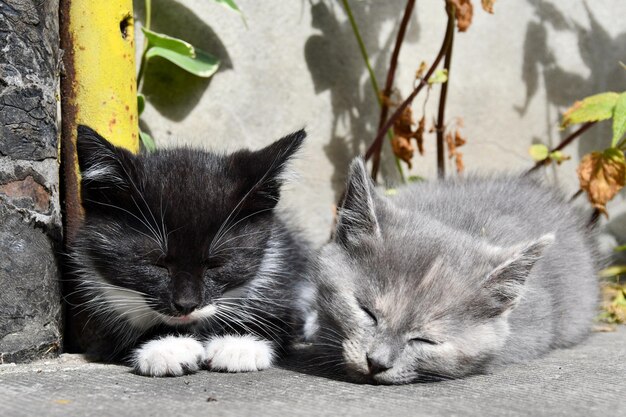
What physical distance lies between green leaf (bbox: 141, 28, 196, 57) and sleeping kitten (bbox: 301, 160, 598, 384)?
4.57 feet

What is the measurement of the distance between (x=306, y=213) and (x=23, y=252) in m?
1.83

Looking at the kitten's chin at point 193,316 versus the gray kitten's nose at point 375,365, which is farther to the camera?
the kitten's chin at point 193,316

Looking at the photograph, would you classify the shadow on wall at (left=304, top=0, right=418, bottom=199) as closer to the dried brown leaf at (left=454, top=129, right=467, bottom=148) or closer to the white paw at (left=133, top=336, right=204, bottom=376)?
the dried brown leaf at (left=454, top=129, right=467, bottom=148)

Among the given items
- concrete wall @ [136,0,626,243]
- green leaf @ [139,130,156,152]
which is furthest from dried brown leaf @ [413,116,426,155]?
green leaf @ [139,130,156,152]

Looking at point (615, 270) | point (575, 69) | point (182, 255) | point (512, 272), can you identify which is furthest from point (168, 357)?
point (575, 69)

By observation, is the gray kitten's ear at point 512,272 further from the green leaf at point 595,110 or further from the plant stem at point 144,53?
the plant stem at point 144,53

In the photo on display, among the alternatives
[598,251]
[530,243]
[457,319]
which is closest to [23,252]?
[457,319]

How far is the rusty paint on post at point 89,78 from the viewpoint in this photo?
117 inches

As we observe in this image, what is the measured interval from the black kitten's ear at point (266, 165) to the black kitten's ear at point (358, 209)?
234 millimetres

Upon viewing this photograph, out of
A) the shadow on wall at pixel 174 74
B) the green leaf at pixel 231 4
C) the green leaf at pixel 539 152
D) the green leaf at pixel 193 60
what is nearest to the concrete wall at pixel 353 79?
the shadow on wall at pixel 174 74

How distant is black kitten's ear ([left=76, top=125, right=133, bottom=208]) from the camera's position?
2482mm

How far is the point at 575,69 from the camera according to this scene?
448 cm

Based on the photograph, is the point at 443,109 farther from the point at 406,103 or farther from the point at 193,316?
the point at 193,316

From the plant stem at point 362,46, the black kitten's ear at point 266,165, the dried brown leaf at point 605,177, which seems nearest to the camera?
the black kitten's ear at point 266,165
